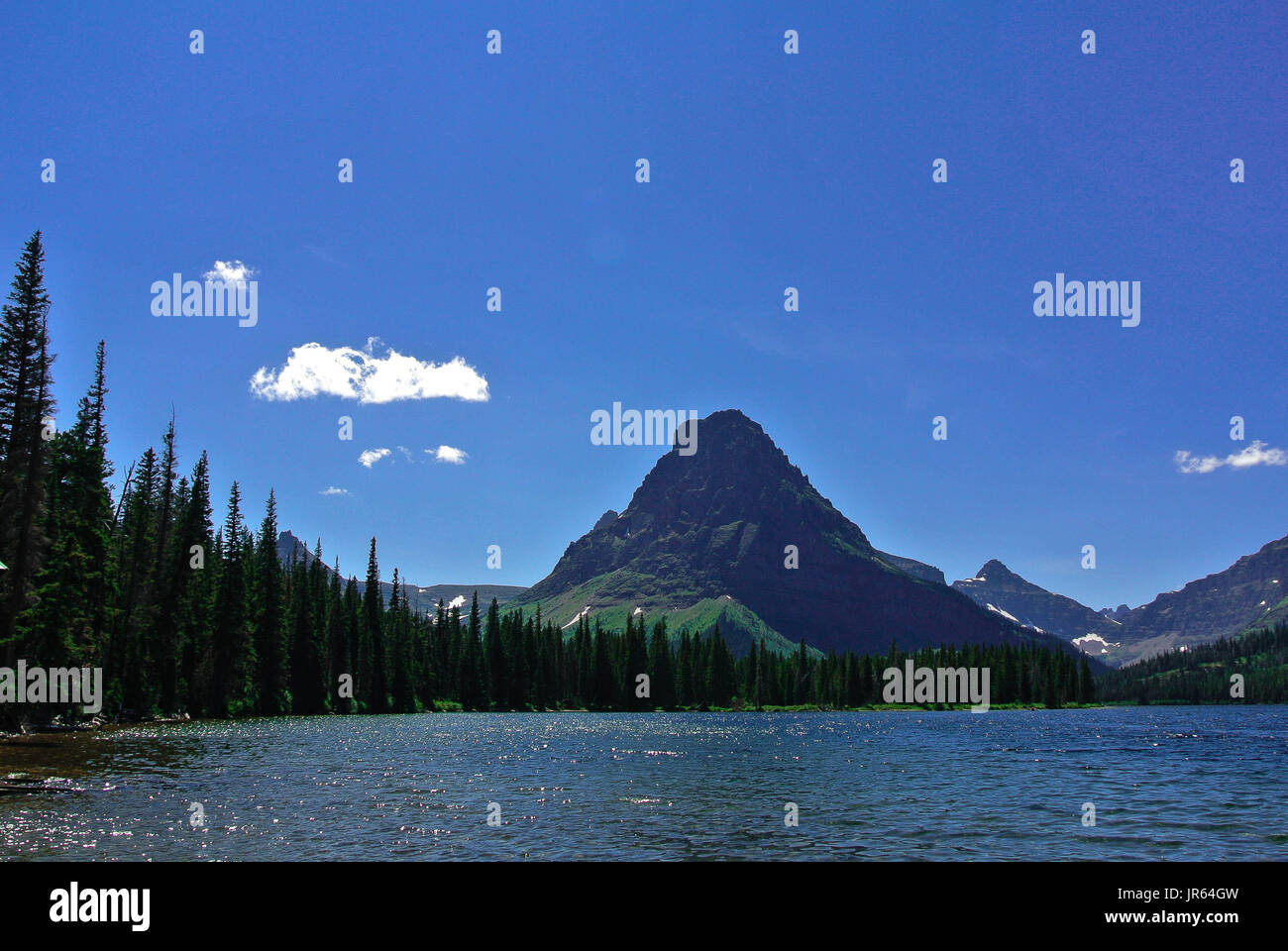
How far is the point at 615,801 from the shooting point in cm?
3662

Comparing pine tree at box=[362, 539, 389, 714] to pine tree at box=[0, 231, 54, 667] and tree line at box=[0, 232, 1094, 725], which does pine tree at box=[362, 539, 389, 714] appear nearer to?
tree line at box=[0, 232, 1094, 725]

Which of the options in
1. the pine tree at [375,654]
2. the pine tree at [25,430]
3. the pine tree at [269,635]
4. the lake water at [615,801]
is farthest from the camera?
the pine tree at [375,654]

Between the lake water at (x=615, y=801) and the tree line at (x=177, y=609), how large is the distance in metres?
12.4

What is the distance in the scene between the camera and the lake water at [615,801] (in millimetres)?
25734

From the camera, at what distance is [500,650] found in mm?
184625

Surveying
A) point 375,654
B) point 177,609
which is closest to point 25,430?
point 177,609

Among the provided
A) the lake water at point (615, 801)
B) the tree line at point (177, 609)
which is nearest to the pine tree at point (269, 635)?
the tree line at point (177, 609)

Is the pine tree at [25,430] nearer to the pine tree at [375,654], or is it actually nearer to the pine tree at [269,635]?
the pine tree at [269,635]

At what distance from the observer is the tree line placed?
58.3 metres

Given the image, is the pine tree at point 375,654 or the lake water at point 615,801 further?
the pine tree at point 375,654

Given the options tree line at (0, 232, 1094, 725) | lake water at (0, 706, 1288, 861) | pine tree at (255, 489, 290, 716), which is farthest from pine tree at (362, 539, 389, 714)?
lake water at (0, 706, 1288, 861)
